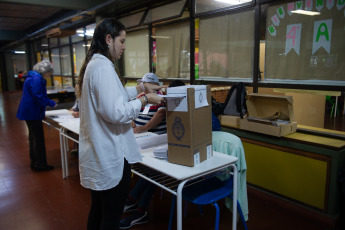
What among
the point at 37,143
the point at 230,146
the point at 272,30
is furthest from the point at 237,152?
the point at 37,143

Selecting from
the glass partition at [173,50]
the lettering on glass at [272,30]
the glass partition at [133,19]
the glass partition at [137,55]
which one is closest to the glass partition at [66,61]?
the glass partition at [137,55]

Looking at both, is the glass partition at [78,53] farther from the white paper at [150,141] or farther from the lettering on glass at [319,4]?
the lettering on glass at [319,4]

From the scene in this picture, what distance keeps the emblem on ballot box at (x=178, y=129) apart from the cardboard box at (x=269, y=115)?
126cm

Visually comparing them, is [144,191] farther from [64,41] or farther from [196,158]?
[64,41]

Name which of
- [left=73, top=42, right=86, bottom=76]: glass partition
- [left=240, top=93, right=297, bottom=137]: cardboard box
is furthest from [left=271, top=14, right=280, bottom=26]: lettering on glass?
[left=73, top=42, right=86, bottom=76]: glass partition

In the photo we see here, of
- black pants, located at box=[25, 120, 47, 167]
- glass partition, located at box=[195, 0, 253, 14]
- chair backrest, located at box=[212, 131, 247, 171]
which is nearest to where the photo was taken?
chair backrest, located at box=[212, 131, 247, 171]

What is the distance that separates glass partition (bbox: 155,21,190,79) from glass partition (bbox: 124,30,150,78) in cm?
40

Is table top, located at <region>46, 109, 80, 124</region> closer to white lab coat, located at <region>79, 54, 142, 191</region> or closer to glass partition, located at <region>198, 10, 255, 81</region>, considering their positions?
glass partition, located at <region>198, 10, 255, 81</region>

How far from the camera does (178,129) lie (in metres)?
1.56

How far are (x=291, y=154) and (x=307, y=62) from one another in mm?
871

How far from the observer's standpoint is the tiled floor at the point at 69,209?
7.61ft

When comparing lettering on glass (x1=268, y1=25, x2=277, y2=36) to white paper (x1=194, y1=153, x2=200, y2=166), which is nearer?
white paper (x1=194, y1=153, x2=200, y2=166)

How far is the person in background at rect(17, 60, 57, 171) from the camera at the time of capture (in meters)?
3.39

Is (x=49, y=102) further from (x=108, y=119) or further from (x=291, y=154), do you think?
(x=291, y=154)
